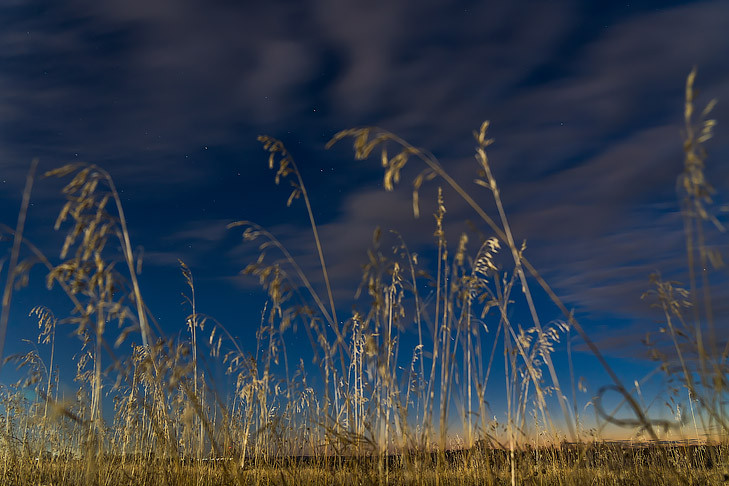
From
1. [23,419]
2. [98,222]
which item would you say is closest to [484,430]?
[98,222]

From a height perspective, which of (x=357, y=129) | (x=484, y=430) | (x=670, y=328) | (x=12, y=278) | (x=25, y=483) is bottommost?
(x=25, y=483)

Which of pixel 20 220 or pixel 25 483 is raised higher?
pixel 20 220

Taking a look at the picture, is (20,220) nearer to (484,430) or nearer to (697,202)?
(484,430)

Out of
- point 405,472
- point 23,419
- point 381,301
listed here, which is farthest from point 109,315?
point 23,419

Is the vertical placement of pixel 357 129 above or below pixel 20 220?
above

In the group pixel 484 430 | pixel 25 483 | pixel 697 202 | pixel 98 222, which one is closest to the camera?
pixel 697 202

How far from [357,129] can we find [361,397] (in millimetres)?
A: 2664

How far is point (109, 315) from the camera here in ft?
10.1

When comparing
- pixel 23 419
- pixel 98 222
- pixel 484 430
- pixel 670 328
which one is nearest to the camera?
pixel 98 222

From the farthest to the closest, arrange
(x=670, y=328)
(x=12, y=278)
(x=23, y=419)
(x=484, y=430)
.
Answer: (x=23, y=419)
(x=670, y=328)
(x=484, y=430)
(x=12, y=278)

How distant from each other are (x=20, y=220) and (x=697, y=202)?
3.76 meters

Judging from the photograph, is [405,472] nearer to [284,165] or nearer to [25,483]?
[284,165]

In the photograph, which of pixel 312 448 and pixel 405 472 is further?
pixel 312 448

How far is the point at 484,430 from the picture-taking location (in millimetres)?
3578
